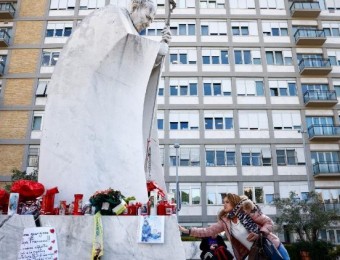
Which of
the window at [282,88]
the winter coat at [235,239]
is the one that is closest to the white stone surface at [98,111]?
the winter coat at [235,239]

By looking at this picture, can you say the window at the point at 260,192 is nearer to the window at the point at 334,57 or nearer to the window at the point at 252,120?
the window at the point at 252,120

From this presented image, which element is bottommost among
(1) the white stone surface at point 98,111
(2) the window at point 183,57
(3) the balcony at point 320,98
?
Answer: (1) the white stone surface at point 98,111

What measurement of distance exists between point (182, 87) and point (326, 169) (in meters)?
14.8

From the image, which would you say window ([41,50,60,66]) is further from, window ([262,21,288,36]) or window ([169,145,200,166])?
window ([262,21,288,36])

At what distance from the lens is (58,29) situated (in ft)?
115

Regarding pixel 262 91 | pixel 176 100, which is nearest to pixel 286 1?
pixel 262 91

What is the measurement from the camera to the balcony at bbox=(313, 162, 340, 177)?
30688 mm

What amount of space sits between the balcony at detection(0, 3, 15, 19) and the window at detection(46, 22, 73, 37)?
3599 millimetres

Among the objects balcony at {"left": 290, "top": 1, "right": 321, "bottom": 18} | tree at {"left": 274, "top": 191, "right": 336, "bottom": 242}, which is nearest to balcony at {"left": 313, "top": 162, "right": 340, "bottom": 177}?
tree at {"left": 274, "top": 191, "right": 336, "bottom": 242}

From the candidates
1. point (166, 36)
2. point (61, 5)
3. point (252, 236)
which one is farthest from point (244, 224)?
point (61, 5)

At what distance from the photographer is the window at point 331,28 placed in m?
36.1

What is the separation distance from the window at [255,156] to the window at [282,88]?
5.74 metres

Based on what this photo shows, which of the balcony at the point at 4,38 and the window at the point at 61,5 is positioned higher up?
the window at the point at 61,5

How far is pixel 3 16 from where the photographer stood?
34.7m
